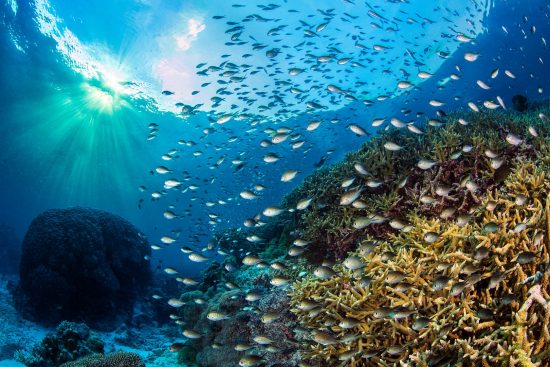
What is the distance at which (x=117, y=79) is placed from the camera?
Answer: 33281 mm

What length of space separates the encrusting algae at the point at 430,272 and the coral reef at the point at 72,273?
28.2ft

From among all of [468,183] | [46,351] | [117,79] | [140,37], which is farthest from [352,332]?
[117,79]

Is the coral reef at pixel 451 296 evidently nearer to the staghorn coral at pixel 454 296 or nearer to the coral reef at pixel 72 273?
the staghorn coral at pixel 454 296

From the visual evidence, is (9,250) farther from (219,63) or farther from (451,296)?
(451,296)

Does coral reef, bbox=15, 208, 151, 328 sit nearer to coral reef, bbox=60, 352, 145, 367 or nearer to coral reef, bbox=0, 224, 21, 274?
coral reef, bbox=60, 352, 145, 367

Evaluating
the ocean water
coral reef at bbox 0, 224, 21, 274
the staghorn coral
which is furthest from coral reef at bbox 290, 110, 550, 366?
coral reef at bbox 0, 224, 21, 274

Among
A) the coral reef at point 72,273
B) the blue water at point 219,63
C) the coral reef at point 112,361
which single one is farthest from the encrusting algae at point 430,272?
the coral reef at point 72,273

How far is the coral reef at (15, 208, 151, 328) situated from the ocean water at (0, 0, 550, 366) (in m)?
0.51

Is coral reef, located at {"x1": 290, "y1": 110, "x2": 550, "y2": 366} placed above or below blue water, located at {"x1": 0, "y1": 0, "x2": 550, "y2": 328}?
below

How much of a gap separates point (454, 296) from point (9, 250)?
129 ft

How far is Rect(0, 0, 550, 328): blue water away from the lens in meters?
24.7

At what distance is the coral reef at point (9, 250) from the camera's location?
28625 millimetres

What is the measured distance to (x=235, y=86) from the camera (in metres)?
33.3

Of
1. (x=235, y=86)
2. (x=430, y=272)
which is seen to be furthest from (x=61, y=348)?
(x=235, y=86)
